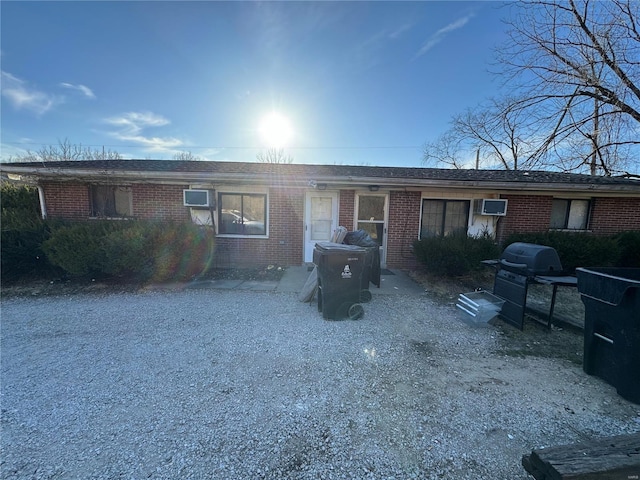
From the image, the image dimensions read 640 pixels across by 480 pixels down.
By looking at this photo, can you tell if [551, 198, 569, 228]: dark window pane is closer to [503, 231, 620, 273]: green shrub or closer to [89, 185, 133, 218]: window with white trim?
[503, 231, 620, 273]: green shrub

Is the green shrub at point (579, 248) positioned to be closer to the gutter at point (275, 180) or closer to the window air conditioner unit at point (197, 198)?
the gutter at point (275, 180)

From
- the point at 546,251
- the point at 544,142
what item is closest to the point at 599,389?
the point at 546,251

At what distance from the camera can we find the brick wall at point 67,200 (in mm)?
7418

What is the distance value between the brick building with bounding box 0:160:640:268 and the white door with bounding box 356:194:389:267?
3 cm

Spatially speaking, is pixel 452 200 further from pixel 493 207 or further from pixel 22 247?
pixel 22 247

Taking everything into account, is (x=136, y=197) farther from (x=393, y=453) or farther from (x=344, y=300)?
(x=393, y=453)

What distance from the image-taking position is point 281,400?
2527 mm

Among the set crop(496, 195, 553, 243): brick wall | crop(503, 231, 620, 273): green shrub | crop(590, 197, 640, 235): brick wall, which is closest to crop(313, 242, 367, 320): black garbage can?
crop(503, 231, 620, 273): green shrub

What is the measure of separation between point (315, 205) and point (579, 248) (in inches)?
277

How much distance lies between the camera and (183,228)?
6598mm

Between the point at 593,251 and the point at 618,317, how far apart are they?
5.95 meters

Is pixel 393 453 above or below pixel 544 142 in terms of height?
below

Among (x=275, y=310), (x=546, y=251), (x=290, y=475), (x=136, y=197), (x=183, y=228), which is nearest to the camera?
(x=290, y=475)

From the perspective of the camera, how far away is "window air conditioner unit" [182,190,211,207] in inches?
289
